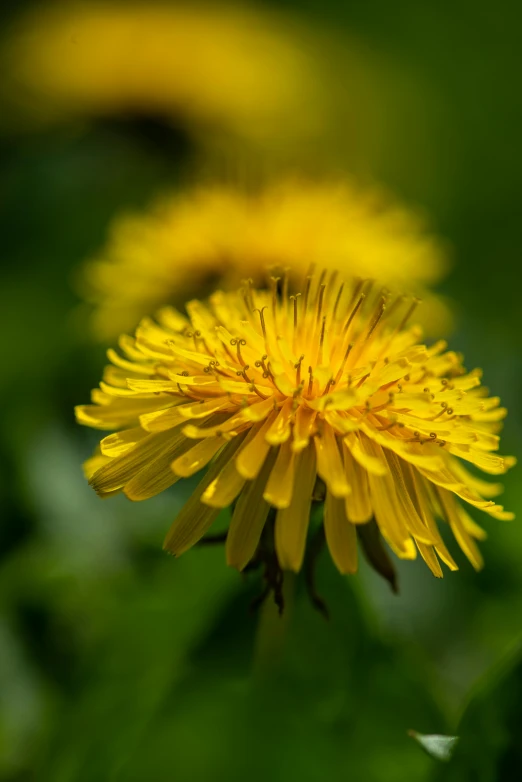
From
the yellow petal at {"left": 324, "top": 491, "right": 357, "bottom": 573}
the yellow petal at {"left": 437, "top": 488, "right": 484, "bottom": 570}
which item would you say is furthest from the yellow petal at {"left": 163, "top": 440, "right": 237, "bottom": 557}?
the yellow petal at {"left": 437, "top": 488, "right": 484, "bottom": 570}

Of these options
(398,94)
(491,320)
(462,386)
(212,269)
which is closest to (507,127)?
Answer: (398,94)

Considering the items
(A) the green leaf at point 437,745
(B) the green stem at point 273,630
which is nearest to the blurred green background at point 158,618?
(B) the green stem at point 273,630

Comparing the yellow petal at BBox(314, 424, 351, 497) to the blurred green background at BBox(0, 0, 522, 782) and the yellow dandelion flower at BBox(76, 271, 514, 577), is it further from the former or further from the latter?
the blurred green background at BBox(0, 0, 522, 782)

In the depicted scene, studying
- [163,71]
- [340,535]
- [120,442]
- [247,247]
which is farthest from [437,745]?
[163,71]

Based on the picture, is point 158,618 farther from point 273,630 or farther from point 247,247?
point 247,247

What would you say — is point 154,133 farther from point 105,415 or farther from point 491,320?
point 105,415

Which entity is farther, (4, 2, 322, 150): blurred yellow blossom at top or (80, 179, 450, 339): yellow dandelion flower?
(4, 2, 322, 150): blurred yellow blossom at top
